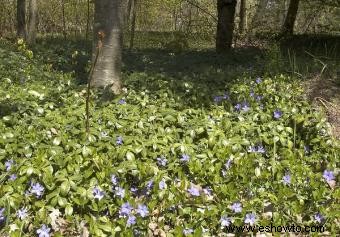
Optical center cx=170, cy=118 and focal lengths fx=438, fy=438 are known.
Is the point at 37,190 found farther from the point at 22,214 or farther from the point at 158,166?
the point at 158,166

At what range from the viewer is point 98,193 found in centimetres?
302

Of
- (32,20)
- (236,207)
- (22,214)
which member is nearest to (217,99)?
(236,207)

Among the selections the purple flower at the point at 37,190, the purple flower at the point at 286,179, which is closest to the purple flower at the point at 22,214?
the purple flower at the point at 37,190

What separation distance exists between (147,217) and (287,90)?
2898 millimetres

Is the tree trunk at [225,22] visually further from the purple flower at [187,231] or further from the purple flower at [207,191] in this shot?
the purple flower at [187,231]

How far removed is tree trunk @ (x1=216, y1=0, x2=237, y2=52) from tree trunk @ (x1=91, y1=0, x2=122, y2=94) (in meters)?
4.23

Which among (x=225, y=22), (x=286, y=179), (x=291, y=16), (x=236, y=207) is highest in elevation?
(x=291, y=16)

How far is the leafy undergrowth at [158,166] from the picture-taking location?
297 cm

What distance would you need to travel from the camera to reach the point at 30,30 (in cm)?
1082

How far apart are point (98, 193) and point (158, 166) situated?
26.1 inches

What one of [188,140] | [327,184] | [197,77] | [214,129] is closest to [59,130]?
[188,140]

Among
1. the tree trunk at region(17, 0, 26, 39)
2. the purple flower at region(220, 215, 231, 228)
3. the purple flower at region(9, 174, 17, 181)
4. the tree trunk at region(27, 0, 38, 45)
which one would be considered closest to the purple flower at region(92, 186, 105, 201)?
the purple flower at region(9, 174, 17, 181)

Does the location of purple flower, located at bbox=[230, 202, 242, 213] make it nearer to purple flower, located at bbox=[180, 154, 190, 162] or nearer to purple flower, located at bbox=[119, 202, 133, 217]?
purple flower, located at bbox=[180, 154, 190, 162]

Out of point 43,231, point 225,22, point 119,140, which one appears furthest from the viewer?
point 225,22
